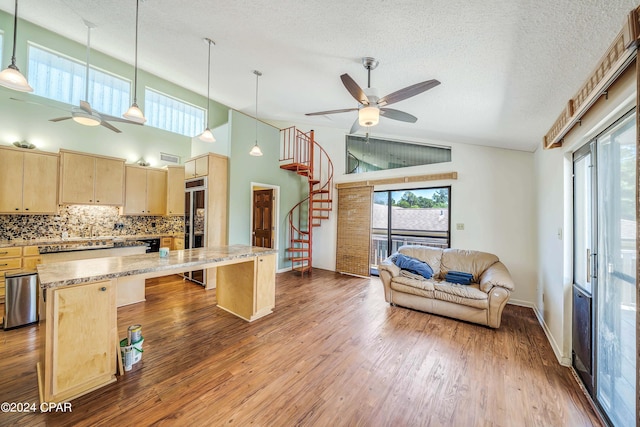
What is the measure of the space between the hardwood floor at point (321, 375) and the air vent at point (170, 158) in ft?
11.9

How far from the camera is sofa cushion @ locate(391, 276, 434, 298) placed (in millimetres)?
3344

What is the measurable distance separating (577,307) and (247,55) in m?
4.53

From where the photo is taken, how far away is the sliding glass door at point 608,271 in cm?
147

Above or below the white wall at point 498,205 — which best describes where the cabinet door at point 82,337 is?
below

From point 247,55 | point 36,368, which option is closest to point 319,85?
point 247,55

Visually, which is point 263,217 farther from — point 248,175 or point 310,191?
point 310,191

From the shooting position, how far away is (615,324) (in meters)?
1.62

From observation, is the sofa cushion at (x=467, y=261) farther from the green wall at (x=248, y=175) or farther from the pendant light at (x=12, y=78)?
the pendant light at (x=12, y=78)

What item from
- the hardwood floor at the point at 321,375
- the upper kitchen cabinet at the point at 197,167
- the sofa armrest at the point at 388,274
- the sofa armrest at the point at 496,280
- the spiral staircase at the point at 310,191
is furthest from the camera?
the spiral staircase at the point at 310,191

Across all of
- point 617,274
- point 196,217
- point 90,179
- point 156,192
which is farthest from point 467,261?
point 90,179

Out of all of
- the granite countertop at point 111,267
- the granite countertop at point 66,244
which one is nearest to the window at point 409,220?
the granite countertop at point 111,267

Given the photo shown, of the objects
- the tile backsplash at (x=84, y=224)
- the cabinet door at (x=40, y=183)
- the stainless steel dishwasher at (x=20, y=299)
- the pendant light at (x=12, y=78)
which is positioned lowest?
the stainless steel dishwasher at (x=20, y=299)

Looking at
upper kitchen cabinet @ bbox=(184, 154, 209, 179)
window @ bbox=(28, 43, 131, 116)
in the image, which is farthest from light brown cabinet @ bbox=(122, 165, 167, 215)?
window @ bbox=(28, 43, 131, 116)

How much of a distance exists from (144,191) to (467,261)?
6572mm
